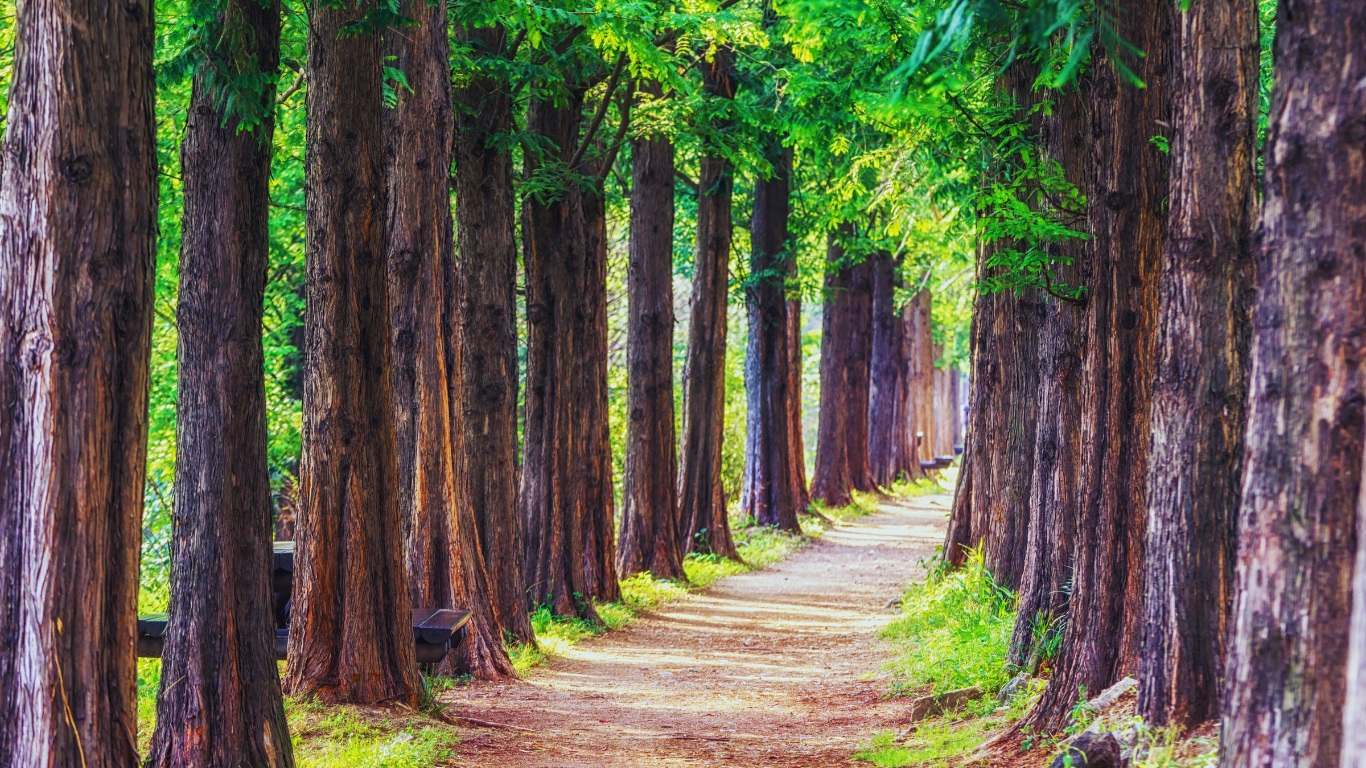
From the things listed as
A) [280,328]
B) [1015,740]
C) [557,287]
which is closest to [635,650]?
[557,287]

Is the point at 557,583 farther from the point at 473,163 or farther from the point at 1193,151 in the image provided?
the point at 1193,151

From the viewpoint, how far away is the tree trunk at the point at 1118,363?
6.93m

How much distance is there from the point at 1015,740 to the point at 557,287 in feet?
25.8

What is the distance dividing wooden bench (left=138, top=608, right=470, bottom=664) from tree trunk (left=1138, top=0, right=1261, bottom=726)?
5.16 metres

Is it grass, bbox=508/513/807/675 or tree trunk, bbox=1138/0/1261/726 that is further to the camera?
grass, bbox=508/513/807/675

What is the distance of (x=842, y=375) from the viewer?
27.4 meters

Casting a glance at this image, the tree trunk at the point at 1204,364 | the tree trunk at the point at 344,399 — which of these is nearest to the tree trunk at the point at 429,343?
the tree trunk at the point at 344,399

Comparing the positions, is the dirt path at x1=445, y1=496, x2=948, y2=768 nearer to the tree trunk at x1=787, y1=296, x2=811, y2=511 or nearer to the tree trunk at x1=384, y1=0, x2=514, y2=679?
the tree trunk at x1=384, y1=0, x2=514, y2=679

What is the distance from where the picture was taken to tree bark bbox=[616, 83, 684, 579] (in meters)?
16.6

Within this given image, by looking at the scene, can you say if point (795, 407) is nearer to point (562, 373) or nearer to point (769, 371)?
point (769, 371)

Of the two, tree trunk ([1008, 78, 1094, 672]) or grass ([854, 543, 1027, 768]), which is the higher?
tree trunk ([1008, 78, 1094, 672])

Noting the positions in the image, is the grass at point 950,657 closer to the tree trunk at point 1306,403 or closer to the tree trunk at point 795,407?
the tree trunk at point 1306,403

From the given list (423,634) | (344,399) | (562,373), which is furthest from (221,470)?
(562,373)

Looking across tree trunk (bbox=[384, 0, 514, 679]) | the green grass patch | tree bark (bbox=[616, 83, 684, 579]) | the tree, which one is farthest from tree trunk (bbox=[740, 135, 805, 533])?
tree trunk (bbox=[384, 0, 514, 679])
